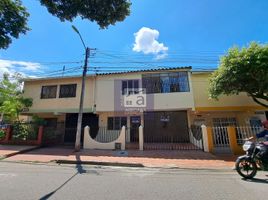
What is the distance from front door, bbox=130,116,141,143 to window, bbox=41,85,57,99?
24.8 feet

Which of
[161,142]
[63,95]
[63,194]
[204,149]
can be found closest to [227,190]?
[63,194]

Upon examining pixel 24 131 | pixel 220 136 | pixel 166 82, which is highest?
pixel 166 82

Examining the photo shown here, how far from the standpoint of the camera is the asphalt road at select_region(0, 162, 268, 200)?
416cm

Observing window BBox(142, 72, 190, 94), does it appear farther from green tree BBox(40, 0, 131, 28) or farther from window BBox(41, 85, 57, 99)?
green tree BBox(40, 0, 131, 28)

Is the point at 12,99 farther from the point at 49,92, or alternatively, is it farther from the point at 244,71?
the point at 244,71

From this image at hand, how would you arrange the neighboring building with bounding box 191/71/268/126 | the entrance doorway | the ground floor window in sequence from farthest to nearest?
the entrance doorway
the ground floor window
the neighboring building with bounding box 191/71/268/126

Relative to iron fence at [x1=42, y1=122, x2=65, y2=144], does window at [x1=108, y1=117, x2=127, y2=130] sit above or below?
above

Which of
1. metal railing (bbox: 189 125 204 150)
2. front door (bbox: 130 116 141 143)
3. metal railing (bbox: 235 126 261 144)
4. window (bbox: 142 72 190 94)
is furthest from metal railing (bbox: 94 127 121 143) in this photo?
metal railing (bbox: 235 126 261 144)

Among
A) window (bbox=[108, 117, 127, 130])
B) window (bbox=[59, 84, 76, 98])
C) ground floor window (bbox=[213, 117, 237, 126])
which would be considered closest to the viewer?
ground floor window (bbox=[213, 117, 237, 126])

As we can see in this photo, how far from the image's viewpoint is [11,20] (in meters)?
6.48

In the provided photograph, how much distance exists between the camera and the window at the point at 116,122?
50.5 ft

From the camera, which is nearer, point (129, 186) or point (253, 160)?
point (129, 186)

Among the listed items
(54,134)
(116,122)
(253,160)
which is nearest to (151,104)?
(116,122)

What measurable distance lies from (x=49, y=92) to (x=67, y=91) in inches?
73.0
